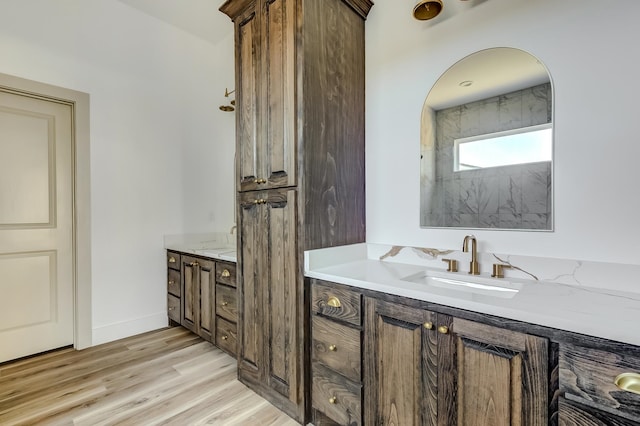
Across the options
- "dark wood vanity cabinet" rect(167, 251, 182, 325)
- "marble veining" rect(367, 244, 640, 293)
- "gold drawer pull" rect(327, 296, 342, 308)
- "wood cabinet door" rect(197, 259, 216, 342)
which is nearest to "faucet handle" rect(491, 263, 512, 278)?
"marble veining" rect(367, 244, 640, 293)

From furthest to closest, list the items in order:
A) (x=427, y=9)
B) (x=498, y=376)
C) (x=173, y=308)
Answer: (x=173, y=308), (x=427, y=9), (x=498, y=376)

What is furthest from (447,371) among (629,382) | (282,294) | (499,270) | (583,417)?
(282,294)

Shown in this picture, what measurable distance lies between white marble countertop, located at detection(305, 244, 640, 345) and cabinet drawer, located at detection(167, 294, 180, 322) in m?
1.93

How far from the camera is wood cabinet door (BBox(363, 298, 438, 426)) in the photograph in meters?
1.19

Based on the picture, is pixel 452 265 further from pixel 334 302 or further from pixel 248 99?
pixel 248 99

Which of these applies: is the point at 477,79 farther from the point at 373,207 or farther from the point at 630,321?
the point at 630,321

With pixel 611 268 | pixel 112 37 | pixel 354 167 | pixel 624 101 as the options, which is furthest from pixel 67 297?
pixel 624 101

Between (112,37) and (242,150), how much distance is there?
194cm

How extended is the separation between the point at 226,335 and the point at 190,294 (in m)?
0.63

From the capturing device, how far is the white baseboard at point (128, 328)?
2.66 meters

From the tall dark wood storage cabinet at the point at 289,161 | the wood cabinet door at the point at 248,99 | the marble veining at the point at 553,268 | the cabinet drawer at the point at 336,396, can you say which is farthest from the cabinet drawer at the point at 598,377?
the wood cabinet door at the point at 248,99

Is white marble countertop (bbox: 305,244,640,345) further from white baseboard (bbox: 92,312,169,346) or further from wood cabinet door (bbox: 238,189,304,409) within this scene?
white baseboard (bbox: 92,312,169,346)

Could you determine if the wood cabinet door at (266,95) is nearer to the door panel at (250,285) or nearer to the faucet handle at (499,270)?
the door panel at (250,285)

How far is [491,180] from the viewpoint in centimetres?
158
